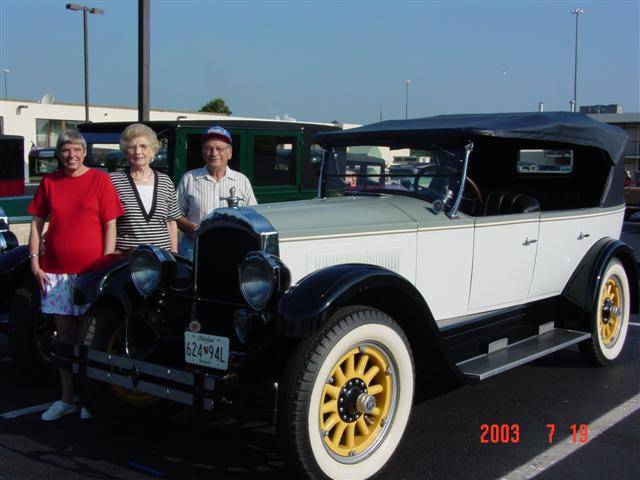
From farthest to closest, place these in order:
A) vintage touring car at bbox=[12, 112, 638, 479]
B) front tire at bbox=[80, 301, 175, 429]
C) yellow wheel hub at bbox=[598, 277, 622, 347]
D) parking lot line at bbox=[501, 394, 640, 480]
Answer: yellow wheel hub at bbox=[598, 277, 622, 347], front tire at bbox=[80, 301, 175, 429], parking lot line at bbox=[501, 394, 640, 480], vintage touring car at bbox=[12, 112, 638, 479]

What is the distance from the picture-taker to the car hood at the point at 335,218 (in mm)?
3479

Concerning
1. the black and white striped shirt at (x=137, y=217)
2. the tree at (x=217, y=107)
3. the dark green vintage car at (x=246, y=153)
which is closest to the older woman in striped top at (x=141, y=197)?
the black and white striped shirt at (x=137, y=217)

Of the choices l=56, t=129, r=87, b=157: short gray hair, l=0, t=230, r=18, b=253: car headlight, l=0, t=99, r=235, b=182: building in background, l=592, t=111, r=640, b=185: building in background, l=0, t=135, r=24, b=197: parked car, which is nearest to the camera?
l=56, t=129, r=87, b=157: short gray hair

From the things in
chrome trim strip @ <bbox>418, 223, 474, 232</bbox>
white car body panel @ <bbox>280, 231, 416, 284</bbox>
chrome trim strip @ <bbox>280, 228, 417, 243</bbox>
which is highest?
chrome trim strip @ <bbox>418, 223, 474, 232</bbox>

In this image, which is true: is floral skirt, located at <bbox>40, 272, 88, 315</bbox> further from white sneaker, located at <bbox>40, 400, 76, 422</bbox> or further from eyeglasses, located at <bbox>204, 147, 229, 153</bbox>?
eyeglasses, located at <bbox>204, 147, 229, 153</bbox>

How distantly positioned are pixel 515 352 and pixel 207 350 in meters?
2.05

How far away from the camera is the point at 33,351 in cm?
457

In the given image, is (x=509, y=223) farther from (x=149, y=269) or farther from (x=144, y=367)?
(x=144, y=367)

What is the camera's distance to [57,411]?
158 inches

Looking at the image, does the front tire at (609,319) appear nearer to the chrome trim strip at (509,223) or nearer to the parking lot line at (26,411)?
the chrome trim strip at (509,223)

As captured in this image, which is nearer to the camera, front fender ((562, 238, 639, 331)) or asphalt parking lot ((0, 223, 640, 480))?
asphalt parking lot ((0, 223, 640, 480))

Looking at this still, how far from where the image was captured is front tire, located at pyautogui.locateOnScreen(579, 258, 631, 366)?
16.4ft

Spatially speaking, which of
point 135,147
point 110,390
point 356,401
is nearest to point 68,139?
point 135,147

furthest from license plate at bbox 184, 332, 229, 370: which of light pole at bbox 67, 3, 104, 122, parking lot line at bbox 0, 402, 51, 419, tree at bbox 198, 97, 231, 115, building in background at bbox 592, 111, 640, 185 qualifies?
tree at bbox 198, 97, 231, 115
